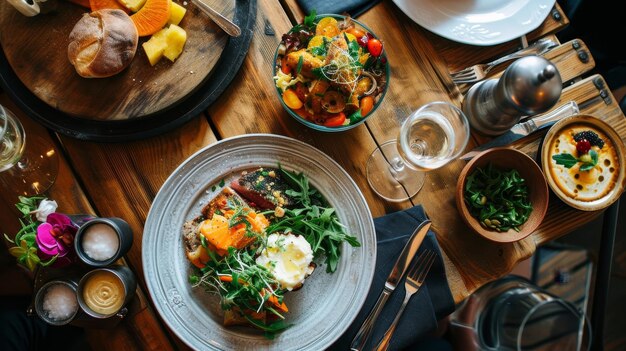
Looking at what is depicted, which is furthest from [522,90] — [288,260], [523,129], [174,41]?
[174,41]

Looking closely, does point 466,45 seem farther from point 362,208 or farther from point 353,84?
point 362,208

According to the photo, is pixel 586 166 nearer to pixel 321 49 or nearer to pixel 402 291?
pixel 402 291

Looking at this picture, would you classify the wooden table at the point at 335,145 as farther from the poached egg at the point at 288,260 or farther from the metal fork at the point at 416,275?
the poached egg at the point at 288,260

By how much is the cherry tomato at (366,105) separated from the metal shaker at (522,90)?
376mm

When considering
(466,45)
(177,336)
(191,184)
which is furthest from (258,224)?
(466,45)

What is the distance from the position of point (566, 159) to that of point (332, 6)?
0.91 meters

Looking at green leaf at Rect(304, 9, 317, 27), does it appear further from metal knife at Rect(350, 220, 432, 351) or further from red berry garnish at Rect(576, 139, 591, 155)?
red berry garnish at Rect(576, 139, 591, 155)

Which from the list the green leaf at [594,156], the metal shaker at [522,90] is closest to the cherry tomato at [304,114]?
the metal shaker at [522,90]

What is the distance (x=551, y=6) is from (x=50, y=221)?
5.53 ft

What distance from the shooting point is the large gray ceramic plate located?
1.43 metres

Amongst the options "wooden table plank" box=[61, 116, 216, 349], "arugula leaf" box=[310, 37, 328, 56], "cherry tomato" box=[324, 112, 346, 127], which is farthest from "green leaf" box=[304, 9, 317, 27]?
"wooden table plank" box=[61, 116, 216, 349]

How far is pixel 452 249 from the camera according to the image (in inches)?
62.9

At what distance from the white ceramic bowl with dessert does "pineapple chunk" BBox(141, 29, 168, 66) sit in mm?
1258

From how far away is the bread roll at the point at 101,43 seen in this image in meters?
1.42
